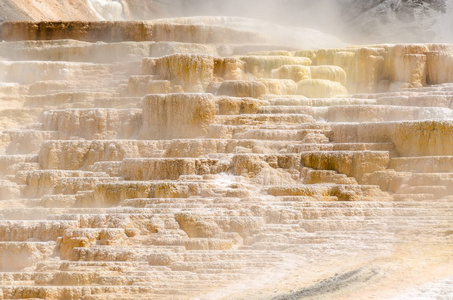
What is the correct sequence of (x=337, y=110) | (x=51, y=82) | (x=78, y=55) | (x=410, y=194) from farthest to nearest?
(x=78, y=55) < (x=51, y=82) < (x=337, y=110) < (x=410, y=194)

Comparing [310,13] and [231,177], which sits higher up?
[310,13]

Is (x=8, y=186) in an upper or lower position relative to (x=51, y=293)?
upper

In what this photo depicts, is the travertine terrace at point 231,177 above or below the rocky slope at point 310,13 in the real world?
below

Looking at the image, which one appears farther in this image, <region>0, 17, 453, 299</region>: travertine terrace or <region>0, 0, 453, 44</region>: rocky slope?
<region>0, 0, 453, 44</region>: rocky slope

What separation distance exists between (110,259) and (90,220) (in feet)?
3.54

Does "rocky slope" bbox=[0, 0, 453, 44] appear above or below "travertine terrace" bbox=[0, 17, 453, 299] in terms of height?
above

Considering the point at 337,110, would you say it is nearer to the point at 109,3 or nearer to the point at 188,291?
the point at 188,291

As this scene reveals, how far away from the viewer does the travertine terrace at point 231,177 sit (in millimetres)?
9711

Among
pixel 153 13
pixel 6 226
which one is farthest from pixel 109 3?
pixel 6 226

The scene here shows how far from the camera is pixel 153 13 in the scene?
3322 cm

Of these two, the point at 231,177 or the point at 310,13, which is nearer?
the point at 231,177

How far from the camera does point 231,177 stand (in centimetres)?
1288

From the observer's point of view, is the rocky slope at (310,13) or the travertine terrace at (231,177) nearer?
the travertine terrace at (231,177)

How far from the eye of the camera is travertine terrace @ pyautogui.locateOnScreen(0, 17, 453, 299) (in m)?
9.71
